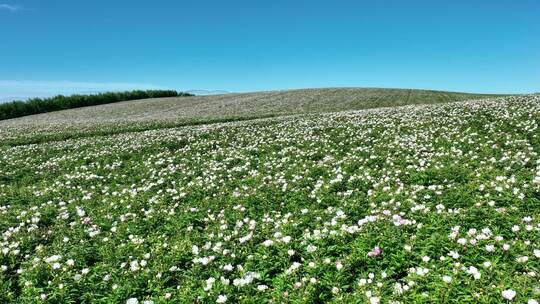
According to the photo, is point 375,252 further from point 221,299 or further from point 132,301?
point 132,301

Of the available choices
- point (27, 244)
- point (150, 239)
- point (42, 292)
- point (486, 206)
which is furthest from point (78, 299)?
point (486, 206)

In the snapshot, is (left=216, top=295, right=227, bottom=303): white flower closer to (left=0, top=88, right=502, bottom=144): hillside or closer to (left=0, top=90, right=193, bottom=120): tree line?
(left=0, top=88, right=502, bottom=144): hillside

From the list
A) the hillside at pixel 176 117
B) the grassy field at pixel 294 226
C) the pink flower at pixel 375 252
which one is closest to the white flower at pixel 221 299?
the grassy field at pixel 294 226

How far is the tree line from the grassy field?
72306 millimetres

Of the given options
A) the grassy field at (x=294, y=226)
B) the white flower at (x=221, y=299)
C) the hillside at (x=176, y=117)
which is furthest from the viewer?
the hillside at (x=176, y=117)

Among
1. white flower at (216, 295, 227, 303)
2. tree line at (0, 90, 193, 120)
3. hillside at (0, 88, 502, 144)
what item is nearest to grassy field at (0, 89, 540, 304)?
white flower at (216, 295, 227, 303)

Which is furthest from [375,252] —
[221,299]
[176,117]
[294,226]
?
[176,117]

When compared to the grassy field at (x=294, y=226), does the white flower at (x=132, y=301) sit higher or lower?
lower

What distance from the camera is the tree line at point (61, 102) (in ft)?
253

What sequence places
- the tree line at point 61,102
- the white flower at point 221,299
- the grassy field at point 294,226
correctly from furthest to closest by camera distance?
the tree line at point 61,102
the grassy field at point 294,226
the white flower at point 221,299

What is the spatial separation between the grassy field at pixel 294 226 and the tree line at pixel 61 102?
72.3 metres

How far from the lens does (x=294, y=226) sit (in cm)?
806

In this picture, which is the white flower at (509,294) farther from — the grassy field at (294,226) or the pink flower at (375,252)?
the pink flower at (375,252)

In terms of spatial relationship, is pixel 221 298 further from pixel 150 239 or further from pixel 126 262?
pixel 150 239
